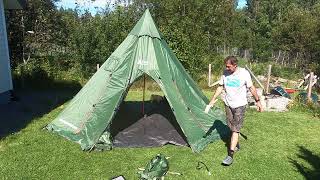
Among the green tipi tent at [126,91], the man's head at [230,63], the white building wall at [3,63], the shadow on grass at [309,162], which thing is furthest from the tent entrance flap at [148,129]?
the white building wall at [3,63]

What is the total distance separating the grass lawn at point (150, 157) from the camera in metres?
6.52

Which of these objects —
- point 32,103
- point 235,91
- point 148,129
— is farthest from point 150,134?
point 32,103

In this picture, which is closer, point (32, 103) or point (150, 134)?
point (150, 134)

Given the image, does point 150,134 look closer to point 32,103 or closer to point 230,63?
point 230,63

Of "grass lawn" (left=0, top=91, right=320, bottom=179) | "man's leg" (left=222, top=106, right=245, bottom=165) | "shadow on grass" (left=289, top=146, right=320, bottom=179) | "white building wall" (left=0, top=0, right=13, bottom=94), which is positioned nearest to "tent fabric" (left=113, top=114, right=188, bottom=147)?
"grass lawn" (left=0, top=91, right=320, bottom=179)

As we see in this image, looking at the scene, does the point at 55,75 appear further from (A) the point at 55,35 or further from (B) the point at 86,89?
(B) the point at 86,89

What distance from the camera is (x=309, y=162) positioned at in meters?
7.39

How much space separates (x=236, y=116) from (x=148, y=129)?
2.44 meters

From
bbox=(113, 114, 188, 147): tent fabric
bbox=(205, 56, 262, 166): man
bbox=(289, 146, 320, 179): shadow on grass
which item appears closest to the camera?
bbox=(289, 146, 320, 179): shadow on grass

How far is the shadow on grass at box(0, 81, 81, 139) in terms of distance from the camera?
995 cm

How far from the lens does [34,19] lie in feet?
69.5

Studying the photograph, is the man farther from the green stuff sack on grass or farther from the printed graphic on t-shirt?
the green stuff sack on grass

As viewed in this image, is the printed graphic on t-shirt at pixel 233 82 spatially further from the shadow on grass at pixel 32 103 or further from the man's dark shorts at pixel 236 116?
the shadow on grass at pixel 32 103

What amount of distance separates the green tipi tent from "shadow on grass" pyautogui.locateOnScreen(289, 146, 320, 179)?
1.79 m
